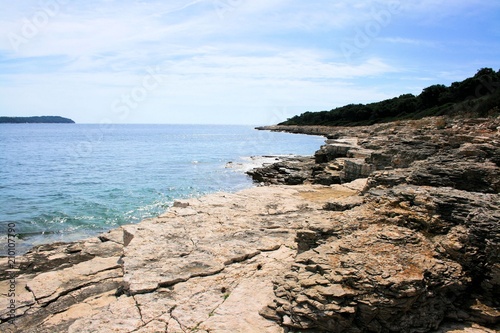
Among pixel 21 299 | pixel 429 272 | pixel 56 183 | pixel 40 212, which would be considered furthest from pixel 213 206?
pixel 56 183

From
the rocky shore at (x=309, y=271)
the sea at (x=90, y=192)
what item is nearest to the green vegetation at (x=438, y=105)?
the sea at (x=90, y=192)

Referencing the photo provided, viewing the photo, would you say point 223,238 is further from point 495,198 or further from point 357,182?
point 357,182

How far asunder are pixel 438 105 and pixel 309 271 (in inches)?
3315

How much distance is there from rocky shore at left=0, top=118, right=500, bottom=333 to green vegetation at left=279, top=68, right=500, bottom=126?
44.1 meters

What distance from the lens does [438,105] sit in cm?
7838

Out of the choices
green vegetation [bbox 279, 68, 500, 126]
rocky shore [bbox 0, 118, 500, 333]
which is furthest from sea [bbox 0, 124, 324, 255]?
green vegetation [bbox 279, 68, 500, 126]

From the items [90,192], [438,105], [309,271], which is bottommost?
[90,192]

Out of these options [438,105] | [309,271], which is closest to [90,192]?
[309,271]

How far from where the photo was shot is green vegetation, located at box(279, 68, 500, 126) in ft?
168

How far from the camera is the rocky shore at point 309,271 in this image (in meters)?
5.08

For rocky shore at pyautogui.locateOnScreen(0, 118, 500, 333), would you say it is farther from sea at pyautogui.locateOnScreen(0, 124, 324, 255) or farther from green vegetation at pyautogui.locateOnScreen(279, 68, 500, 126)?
green vegetation at pyautogui.locateOnScreen(279, 68, 500, 126)

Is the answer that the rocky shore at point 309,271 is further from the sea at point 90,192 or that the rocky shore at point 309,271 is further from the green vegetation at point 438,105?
the green vegetation at point 438,105

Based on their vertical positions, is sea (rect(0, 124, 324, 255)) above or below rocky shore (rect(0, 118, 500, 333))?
below

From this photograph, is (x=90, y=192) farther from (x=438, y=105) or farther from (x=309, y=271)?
(x=438, y=105)
